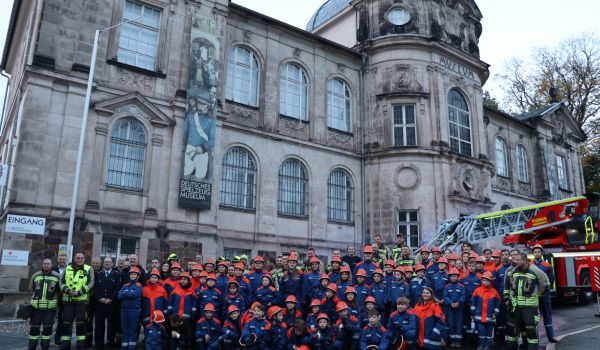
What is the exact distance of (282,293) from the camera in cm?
1102

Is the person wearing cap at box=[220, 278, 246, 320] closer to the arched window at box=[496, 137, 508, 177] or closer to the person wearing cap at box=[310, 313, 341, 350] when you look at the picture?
the person wearing cap at box=[310, 313, 341, 350]

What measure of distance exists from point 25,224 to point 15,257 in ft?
3.13

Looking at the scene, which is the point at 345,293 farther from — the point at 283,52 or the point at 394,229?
the point at 283,52

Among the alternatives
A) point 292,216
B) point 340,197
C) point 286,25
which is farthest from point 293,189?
point 286,25

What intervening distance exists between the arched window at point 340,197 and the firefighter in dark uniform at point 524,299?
42.6ft

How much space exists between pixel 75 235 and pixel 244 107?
8571mm

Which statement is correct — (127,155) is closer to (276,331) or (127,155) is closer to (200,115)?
(200,115)

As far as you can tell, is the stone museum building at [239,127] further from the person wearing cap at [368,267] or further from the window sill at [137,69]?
the person wearing cap at [368,267]

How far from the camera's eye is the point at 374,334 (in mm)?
9336

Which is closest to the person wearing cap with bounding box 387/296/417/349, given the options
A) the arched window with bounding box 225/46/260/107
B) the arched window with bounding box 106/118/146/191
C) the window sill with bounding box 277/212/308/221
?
the arched window with bounding box 106/118/146/191

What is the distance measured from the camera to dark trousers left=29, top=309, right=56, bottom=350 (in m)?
9.80

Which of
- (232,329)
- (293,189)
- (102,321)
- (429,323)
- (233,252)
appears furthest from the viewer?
(293,189)

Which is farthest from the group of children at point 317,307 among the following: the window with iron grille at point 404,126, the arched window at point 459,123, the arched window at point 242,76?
the arched window at point 459,123

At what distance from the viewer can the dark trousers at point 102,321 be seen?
34.0ft
